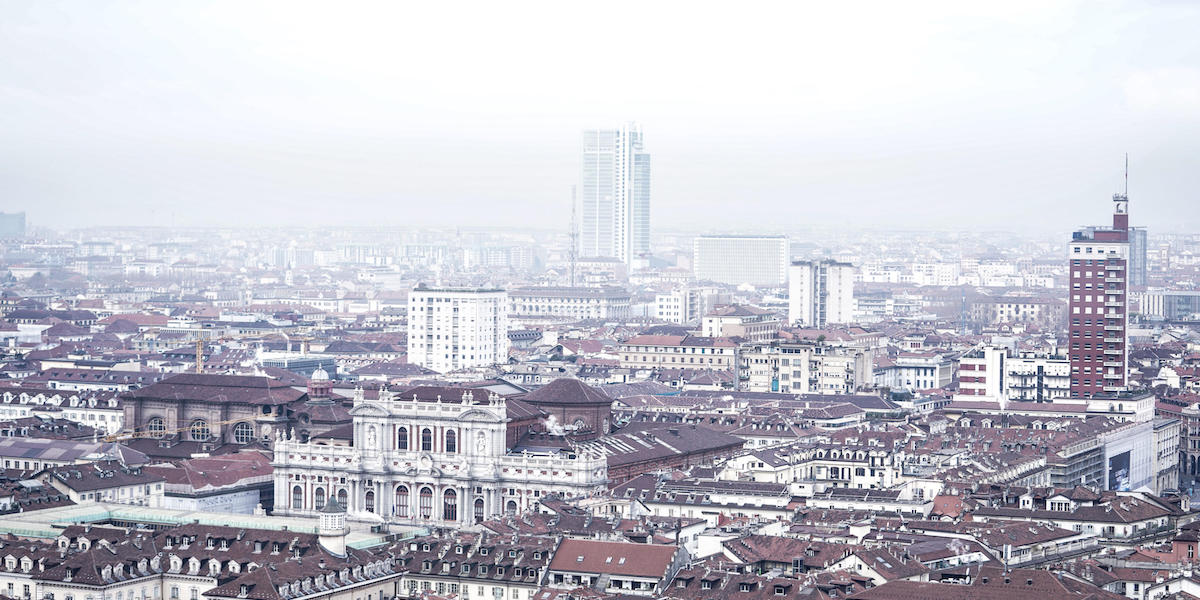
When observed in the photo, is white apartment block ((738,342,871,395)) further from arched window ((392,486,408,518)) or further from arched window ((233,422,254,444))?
arched window ((392,486,408,518))

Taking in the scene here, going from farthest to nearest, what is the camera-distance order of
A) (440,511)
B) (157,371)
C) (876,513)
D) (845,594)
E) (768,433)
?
(157,371), (768,433), (440,511), (876,513), (845,594)

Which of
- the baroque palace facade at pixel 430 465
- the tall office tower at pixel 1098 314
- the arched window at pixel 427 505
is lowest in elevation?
the arched window at pixel 427 505

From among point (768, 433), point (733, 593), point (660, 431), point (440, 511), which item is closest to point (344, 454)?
point (440, 511)

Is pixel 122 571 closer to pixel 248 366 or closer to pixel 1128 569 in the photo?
pixel 1128 569

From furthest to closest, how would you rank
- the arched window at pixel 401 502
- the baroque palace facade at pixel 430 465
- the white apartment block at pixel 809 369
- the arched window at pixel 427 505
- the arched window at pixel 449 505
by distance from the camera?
the white apartment block at pixel 809 369, the arched window at pixel 401 502, the arched window at pixel 427 505, the arched window at pixel 449 505, the baroque palace facade at pixel 430 465

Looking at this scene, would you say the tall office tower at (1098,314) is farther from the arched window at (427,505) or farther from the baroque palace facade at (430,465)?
the arched window at (427,505)

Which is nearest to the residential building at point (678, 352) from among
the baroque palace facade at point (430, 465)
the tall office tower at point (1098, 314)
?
the tall office tower at point (1098, 314)

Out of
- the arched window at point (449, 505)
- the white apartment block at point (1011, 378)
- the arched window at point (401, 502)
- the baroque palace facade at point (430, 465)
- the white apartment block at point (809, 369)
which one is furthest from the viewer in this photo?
the white apartment block at point (809, 369)
